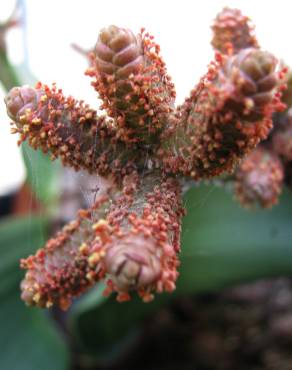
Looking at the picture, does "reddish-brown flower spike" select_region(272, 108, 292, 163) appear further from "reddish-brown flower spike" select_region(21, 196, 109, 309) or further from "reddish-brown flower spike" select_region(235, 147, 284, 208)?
"reddish-brown flower spike" select_region(21, 196, 109, 309)

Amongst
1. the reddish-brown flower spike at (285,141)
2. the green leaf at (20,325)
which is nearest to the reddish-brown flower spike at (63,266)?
the reddish-brown flower spike at (285,141)

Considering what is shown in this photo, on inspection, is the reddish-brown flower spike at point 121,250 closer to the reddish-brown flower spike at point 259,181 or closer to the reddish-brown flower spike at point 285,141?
the reddish-brown flower spike at point 259,181

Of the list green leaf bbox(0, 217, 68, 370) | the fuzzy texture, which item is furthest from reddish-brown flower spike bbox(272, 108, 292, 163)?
green leaf bbox(0, 217, 68, 370)

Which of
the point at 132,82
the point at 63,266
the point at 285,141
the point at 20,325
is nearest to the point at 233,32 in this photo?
the point at 285,141

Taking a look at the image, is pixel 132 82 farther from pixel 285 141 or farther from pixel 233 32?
pixel 285 141

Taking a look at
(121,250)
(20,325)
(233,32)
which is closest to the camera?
(121,250)

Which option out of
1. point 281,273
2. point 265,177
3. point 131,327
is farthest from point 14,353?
point 265,177
